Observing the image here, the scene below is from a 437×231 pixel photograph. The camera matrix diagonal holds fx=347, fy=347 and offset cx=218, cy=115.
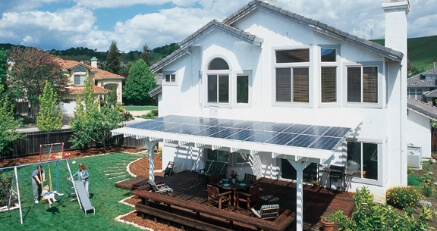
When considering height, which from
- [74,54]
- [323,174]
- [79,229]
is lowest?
[79,229]

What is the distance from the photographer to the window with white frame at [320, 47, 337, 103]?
1683 centimetres

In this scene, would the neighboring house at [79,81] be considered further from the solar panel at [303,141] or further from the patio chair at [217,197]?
the solar panel at [303,141]

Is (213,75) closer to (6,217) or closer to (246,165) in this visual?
(246,165)

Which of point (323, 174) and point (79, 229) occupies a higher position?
point (323, 174)

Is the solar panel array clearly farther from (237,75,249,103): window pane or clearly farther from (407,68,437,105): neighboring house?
(407,68,437,105): neighboring house

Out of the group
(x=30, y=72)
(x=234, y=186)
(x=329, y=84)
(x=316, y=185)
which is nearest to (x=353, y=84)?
(x=329, y=84)

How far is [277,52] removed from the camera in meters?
17.9


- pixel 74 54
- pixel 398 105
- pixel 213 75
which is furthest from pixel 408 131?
pixel 74 54

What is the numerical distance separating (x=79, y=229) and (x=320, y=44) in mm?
13497

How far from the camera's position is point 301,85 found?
17344 millimetres

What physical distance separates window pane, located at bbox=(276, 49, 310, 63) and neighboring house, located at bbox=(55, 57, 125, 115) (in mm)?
31506

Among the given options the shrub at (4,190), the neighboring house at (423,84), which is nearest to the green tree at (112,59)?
the neighboring house at (423,84)

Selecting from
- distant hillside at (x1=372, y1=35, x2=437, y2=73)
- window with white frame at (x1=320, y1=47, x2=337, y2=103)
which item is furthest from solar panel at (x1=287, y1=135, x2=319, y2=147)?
distant hillside at (x1=372, y1=35, x2=437, y2=73)

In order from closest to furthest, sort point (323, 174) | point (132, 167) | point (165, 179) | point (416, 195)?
point (416, 195) < point (323, 174) < point (165, 179) < point (132, 167)
